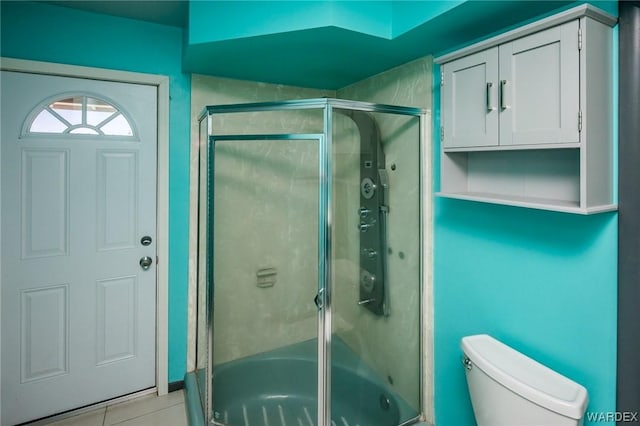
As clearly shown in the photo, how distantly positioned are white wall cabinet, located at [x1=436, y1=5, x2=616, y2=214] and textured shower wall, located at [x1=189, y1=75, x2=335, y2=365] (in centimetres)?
80

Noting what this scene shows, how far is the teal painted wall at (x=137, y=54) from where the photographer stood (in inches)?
78.1

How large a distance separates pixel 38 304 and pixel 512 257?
2.59 metres

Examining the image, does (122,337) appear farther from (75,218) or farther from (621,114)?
(621,114)

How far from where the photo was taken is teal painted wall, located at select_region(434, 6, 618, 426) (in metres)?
1.28

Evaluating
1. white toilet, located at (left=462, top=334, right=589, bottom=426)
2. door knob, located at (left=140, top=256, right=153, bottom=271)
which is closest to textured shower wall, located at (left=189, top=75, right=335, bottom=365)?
door knob, located at (left=140, top=256, right=153, bottom=271)

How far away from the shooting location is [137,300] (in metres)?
2.32

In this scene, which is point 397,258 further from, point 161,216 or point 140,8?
point 140,8

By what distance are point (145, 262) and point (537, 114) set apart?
231cm

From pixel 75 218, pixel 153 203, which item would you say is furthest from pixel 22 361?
pixel 153 203

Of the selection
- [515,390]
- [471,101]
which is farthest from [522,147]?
[515,390]

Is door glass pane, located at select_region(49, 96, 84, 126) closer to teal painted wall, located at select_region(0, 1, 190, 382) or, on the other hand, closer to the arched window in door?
the arched window in door

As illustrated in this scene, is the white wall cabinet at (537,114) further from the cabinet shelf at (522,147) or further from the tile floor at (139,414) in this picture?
the tile floor at (139,414)

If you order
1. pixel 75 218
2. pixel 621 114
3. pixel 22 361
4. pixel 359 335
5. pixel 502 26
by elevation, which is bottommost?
pixel 22 361

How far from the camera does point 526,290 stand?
5.04ft
